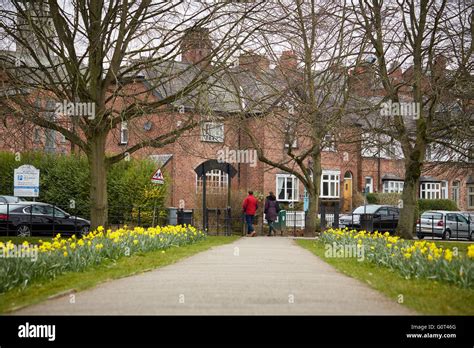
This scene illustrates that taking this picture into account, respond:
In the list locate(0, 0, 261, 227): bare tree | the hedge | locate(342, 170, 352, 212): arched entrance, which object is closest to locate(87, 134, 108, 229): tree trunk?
locate(0, 0, 261, 227): bare tree

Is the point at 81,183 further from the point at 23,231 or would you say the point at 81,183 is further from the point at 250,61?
the point at 250,61

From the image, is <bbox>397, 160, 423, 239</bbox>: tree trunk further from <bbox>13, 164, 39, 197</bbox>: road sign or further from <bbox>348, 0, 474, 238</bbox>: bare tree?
<bbox>13, 164, 39, 197</bbox>: road sign

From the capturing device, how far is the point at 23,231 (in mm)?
29141

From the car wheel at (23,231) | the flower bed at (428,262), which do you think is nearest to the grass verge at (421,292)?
the flower bed at (428,262)

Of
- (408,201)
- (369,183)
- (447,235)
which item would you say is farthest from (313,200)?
(369,183)

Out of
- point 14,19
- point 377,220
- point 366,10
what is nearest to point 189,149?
point 14,19

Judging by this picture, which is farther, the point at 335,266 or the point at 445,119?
the point at 445,119

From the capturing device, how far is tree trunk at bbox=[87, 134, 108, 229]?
63.4ft

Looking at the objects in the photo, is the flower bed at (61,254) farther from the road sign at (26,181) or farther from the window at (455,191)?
the window at (455,191)

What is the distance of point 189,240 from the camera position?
877 inches

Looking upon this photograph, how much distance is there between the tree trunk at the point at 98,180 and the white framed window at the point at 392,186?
133 ft

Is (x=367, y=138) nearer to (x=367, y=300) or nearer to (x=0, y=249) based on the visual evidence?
(x=0, y=249)
